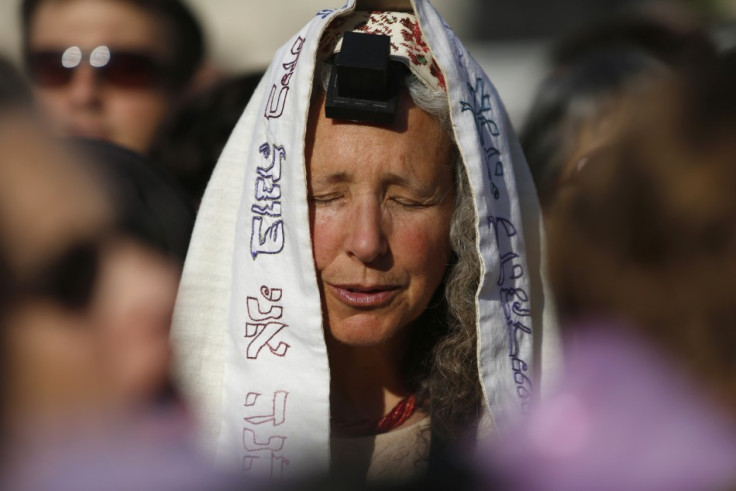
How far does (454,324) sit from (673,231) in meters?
1.47

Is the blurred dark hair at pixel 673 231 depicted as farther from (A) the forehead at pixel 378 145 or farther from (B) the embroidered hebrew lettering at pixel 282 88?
(B) the embroidered hebrew lettering at pixel 282 88

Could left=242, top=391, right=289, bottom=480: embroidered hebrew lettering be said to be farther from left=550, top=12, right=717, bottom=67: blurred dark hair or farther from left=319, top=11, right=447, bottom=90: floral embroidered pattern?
left=550, top=12, right=717, bottom=67: blurred dark hair

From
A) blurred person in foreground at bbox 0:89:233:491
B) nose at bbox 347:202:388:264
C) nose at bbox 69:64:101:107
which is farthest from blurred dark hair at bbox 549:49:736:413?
nose at bbox 69:64:101:107

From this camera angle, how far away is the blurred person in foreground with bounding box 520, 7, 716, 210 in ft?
10.1

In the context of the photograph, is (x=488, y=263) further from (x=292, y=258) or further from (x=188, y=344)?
(x=188, y=344)

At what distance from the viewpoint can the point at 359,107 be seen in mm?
2254

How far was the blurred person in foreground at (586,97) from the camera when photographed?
3.08 meters

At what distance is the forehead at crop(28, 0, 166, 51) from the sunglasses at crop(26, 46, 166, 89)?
1.3 inches

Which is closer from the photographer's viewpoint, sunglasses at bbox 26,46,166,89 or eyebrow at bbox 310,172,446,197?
eyebrow at bbox 310,172,446,197

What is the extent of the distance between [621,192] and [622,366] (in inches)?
7.9

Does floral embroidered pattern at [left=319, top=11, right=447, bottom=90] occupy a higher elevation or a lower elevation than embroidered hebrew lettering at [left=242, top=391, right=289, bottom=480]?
higher

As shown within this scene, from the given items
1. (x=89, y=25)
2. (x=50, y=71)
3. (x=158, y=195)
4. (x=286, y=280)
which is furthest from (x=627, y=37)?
(x=158, y=195)

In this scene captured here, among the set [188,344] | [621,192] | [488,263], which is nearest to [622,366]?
[621,192]

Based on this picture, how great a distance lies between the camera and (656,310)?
1.08m
